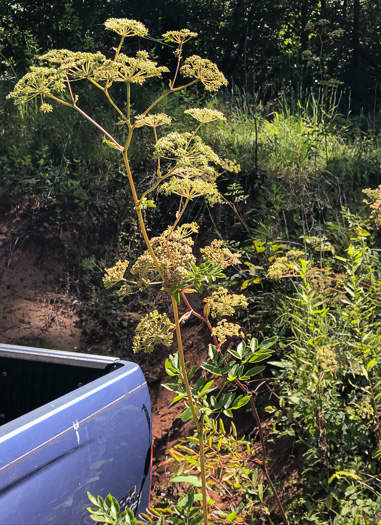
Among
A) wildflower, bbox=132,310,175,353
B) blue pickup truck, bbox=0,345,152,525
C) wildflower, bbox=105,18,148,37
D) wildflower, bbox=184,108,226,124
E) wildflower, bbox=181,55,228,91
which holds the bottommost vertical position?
blue pickup truck, bbox=0,345,152,525

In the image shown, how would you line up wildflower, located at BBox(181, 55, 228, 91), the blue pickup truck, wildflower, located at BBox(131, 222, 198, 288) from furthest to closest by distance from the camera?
1. wildflower, located at BBox(181, 55, 228, 91)
2. the blue pickup truck
3. wildflower, located at BBox(131, 222, 198, 288)

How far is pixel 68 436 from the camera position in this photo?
2287mm

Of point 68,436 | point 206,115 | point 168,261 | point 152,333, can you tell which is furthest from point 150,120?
point 68,436

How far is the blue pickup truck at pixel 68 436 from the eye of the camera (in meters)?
2.07

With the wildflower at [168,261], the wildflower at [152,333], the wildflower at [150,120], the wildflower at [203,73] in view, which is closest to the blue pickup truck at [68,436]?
the wildflower at [152,333]

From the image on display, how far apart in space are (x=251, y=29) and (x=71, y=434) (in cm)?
799

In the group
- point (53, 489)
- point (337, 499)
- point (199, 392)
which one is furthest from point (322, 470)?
point (53, 489)

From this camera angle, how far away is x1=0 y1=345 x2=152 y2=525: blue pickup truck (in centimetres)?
207

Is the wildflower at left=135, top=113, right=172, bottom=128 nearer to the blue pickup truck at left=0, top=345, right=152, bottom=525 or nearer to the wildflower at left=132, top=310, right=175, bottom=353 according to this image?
the wildflower at left=132, top=310, right=175, bottom=353

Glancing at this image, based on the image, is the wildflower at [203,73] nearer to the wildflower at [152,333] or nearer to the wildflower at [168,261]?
the wildflower at [168,261]

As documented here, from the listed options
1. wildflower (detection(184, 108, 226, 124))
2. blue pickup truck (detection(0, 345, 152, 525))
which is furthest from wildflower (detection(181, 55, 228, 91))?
blue pickup truck (detection(0, 345, 152, 525))

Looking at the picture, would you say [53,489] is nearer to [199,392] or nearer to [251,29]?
[199,392]

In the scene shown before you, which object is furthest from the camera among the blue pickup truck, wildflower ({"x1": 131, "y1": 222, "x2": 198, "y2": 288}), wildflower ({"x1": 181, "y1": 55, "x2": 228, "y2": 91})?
wildflower ({"x1": 181, "y1": 55, "x2": 228, "y2": 91})

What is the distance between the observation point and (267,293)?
201 inches
